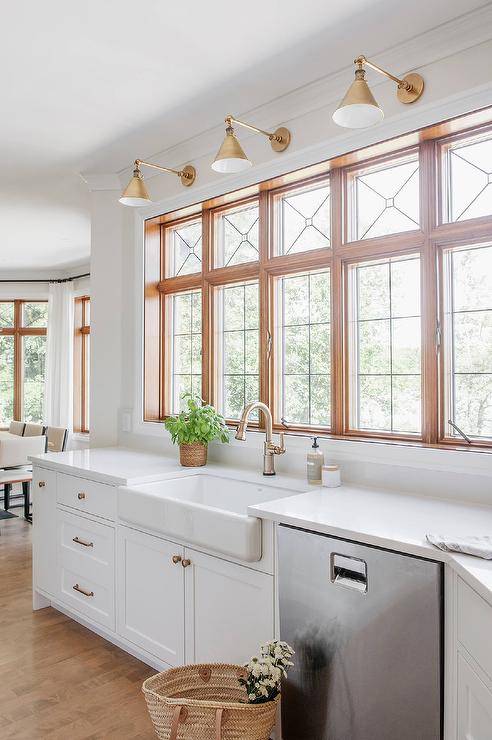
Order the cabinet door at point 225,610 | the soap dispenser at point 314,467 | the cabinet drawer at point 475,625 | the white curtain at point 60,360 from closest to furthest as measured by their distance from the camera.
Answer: the cabinet drawer at point 475,625 < the cabinet door at point 225,610 < the soap dispenser at point 314,467 < the white curtain at point 60,360

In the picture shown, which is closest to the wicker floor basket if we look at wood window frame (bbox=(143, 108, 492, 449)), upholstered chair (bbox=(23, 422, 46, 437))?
wood window frame (bbox=(143, 108, 492, 449))

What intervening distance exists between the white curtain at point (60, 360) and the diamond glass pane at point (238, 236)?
166 inches

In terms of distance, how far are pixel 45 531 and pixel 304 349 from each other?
177 centimetres

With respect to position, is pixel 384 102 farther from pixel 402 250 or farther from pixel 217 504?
pixel 217 504

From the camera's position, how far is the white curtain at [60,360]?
705 centimetres

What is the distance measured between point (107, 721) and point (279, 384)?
167 centimetres

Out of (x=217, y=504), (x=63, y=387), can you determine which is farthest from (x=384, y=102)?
(x=63, y=387)

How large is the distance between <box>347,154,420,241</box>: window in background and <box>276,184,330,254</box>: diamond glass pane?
0.17m

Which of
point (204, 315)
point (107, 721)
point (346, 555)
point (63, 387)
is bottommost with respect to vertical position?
point (107, 721)

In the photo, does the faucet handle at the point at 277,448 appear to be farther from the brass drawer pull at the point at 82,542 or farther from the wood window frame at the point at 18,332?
the wood window frame at the point at 18,332

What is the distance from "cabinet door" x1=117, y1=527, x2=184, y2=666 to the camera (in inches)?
92.0

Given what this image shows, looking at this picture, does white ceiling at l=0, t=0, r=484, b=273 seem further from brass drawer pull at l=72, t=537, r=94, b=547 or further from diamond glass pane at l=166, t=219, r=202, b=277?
brass drawer pull at l=72, t=537, r=94, b=547

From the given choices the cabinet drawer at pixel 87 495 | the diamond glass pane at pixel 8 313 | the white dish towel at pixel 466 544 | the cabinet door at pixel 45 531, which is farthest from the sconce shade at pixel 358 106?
the diamond glass pane at pixel 8 313

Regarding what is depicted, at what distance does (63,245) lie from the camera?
5906 millimetres
